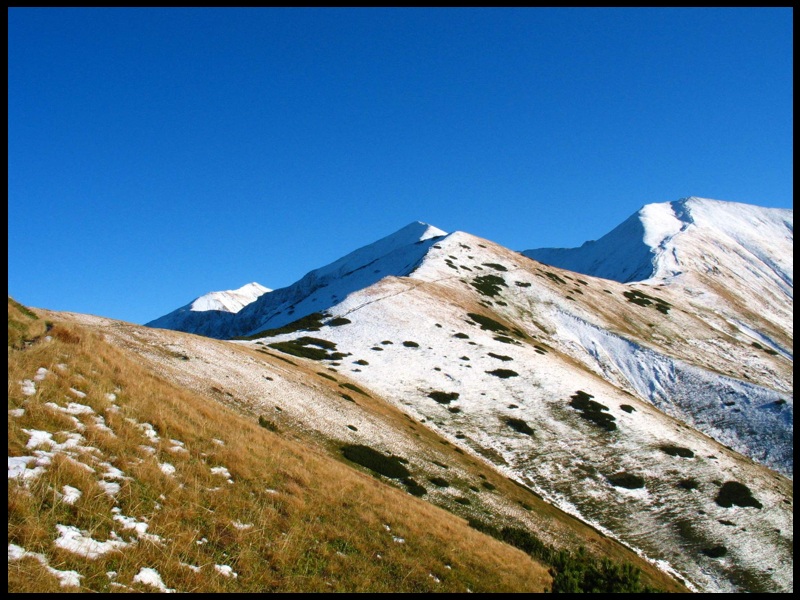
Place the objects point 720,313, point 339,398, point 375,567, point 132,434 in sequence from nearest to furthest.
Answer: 1. point 375,567
2. point 132,434
3. point 339,398
4. point 720,313

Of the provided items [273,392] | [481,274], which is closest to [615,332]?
[481,274]

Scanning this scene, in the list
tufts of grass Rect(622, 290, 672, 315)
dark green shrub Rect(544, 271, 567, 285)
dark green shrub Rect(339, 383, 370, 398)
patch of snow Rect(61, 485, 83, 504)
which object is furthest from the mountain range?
patch of snow Rect(61, 485, 83, 504)

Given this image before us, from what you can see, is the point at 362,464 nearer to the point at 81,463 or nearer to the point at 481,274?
the point at 81,463

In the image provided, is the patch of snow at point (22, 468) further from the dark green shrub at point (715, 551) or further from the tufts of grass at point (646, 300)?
the tufts of grass at point (646, 300)

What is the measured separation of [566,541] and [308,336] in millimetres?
45294

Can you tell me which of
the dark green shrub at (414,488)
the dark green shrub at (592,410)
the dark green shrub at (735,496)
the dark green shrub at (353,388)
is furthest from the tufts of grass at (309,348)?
the dark green shrub at (735,496)

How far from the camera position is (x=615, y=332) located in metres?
92.4

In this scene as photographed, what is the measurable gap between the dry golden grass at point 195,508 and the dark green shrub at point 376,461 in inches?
312

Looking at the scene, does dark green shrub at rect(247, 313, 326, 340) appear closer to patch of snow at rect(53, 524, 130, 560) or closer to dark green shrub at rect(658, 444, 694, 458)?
dark green shrub at rect(658, 444, 694, 458)

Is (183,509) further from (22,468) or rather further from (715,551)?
(715,551)

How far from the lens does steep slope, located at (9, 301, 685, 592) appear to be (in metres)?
9.62

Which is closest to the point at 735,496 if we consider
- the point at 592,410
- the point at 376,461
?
the point at 592,410

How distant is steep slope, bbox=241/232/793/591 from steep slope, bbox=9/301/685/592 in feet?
58.2

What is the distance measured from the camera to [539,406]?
53.7 meters
